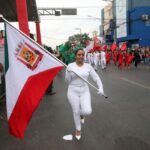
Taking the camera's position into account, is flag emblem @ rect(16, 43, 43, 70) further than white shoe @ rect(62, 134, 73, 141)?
No

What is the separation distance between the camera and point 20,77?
5.32m

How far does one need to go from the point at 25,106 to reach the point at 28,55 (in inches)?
29.1

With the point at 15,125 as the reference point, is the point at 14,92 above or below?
above

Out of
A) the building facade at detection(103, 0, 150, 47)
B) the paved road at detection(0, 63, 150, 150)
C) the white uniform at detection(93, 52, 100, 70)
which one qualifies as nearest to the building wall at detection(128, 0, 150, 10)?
the building facade at detection(103, 0, 150, 47)

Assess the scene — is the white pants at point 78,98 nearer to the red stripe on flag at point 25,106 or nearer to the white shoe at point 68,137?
the white shoe at point 68,137

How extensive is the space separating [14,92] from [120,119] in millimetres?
3528

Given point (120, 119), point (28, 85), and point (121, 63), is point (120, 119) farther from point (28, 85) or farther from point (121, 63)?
point (121, 63)

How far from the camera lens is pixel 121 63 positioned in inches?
1300

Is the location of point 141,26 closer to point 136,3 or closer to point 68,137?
point 136,3

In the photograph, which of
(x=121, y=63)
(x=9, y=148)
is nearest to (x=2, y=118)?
(x=9, y=148)

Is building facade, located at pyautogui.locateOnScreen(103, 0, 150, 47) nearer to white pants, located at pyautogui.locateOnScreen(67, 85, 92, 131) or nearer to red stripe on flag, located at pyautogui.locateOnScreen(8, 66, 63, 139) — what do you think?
white pants, located at pyautogui.locateOnScreen(67, 85, 92, 131)

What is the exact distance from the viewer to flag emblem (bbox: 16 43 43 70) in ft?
17.5

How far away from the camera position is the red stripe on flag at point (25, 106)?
5305 mm

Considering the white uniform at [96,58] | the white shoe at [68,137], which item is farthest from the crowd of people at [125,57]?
the white shoe at [68,137]
